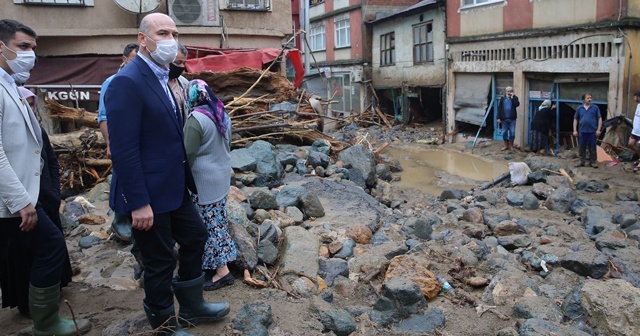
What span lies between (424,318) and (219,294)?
152 centimetres

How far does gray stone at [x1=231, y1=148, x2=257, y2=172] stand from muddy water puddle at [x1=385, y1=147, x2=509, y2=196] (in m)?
4.18

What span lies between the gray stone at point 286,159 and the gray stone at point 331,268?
3732 millimetres

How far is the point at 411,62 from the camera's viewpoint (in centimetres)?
2269

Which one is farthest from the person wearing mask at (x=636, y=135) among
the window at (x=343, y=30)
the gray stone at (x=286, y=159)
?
the window at (x=343, y=30)

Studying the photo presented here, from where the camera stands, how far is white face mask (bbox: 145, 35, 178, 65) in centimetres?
296

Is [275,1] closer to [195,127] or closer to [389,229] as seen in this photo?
[389,229]

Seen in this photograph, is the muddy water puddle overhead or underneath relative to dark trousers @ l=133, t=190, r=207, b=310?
underneath

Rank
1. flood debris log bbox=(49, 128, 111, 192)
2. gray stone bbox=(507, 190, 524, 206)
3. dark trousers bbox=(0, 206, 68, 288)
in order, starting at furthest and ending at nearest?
gray stone bbox=(507, 190, 524, 206), flood debris log bbox=(49, 128, 111, 192), dark trousers bbox=(0, 206, 68, 288)

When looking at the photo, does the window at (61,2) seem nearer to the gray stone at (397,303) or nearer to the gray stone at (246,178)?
the gray stone at (246,178)

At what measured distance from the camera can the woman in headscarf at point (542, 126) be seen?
1339 cm

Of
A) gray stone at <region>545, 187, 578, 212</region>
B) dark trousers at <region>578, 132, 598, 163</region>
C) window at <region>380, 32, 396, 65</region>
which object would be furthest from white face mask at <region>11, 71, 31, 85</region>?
window at <region>380, 32, 396, 65</region>

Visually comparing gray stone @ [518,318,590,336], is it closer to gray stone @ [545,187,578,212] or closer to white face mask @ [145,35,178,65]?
white face mask @ [145,35,178,65]

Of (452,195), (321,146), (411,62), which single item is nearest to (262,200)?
(321,146)

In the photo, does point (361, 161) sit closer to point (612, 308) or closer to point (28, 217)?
point (612, 308)
